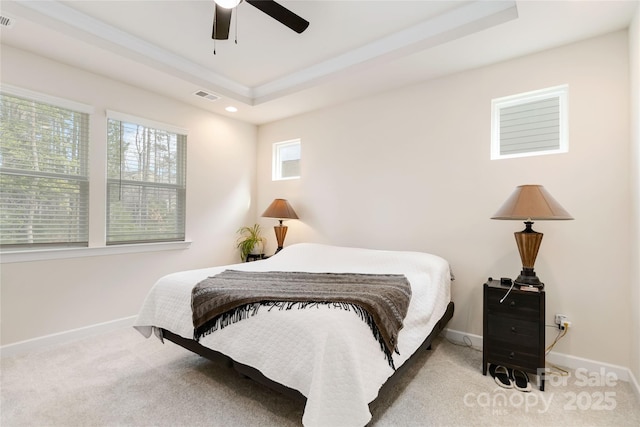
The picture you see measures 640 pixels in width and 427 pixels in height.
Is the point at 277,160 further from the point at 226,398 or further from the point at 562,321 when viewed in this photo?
the point at 562,321

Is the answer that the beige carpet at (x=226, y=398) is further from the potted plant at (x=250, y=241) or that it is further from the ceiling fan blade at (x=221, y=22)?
the ceiling fan blade at (x=221, y=22)

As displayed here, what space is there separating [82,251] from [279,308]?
245 centimetres

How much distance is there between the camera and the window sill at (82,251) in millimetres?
2656

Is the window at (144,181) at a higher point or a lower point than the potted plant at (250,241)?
higher

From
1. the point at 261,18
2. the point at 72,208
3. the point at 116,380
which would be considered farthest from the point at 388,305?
the point at 72,208

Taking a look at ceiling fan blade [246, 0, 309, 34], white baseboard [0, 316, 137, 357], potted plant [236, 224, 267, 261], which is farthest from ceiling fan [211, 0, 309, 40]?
white baseboard [0, 316, 137, 357]

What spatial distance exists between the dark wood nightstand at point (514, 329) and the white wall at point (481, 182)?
1.83 feet

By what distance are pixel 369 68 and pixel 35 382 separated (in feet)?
12.0

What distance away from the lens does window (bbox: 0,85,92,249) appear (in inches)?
104

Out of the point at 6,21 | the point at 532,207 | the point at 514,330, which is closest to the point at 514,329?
the point at 514,330

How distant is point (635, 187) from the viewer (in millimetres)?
2131

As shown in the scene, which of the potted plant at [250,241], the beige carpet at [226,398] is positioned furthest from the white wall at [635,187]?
the potted plant at [250,241]

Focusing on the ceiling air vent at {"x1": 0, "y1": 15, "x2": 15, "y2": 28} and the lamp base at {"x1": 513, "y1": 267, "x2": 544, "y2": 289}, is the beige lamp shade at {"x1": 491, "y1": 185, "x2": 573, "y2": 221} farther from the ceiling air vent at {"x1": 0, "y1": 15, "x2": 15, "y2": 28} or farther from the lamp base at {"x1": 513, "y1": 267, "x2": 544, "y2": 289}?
the ceiling air vent at {"x1": 0, "y1": 15, "x2": 15, "y2": 28}

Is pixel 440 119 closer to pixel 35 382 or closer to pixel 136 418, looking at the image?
pixel 136 418
